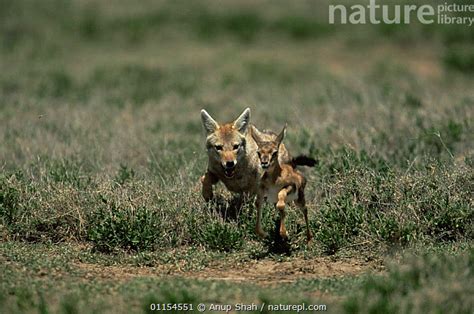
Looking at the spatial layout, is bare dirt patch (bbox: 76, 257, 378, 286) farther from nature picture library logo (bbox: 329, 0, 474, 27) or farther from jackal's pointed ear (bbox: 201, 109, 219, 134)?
nature picture library logo (bbox: 329, 0, 474, 27)

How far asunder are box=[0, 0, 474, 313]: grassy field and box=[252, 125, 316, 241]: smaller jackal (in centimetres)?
36

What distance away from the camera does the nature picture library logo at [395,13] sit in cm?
2244

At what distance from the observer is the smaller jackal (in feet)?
24.2

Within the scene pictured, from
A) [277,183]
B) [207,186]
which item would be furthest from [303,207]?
[207,186]

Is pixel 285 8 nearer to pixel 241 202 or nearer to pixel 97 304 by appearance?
pixel 241 202

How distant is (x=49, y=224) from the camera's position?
812 cm

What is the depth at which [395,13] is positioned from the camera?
23.0 metres

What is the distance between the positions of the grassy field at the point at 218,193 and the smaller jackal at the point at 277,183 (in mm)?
364

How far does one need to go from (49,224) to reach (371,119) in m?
5.78

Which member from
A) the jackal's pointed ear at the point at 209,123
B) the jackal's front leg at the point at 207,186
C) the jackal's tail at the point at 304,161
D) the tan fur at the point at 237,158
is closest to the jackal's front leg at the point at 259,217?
the tan fur at the point at 237,158

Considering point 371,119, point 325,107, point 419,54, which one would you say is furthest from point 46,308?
point 419,54

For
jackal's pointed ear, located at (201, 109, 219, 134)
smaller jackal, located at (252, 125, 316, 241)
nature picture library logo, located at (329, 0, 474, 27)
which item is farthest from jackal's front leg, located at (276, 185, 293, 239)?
nature picture library logo, located at (329, 0, 474, 27)

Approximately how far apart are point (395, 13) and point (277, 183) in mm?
16608

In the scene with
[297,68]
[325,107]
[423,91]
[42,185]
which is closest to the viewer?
[42,185]
